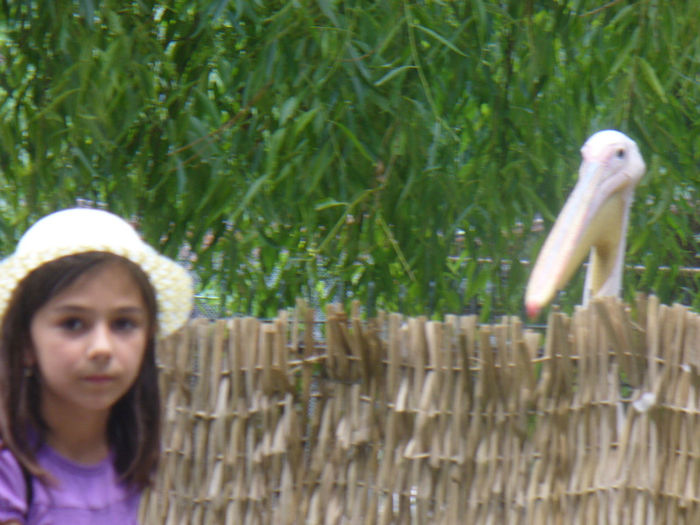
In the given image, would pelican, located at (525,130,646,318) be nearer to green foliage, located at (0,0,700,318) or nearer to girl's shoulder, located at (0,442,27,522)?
green foliage, located at (0,0,700,318)

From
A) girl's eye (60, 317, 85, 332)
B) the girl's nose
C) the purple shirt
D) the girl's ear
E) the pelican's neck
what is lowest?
the purple shirt

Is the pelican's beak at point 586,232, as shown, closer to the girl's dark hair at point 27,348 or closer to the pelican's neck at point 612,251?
the pelican's neck at point 612,251

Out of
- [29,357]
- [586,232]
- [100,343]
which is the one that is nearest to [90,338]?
[100,343]

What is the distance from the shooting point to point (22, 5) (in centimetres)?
278

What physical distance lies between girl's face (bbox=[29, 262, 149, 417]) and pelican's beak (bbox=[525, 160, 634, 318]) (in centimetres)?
96

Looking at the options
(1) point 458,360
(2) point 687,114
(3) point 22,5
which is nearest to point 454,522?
(1) point 458,360

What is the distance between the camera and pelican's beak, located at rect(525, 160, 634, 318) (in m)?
2.27

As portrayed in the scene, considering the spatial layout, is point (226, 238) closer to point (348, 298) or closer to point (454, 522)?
point (348, 298)

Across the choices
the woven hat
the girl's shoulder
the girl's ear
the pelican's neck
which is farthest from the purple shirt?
the pelican's neck

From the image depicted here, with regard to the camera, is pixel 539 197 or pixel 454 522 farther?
pixel 539 197

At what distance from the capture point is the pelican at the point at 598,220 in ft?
7.68

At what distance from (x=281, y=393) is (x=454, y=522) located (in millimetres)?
438

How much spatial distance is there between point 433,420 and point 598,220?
27.0 inches

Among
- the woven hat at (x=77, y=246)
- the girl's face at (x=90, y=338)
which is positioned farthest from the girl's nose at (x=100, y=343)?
the woven hat at (x=77, y=246)
